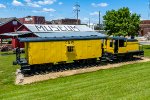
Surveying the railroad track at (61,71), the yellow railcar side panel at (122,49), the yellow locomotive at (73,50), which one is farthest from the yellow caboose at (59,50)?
the yellow railcar side panel at (122,49)

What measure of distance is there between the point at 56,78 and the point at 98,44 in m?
7.93

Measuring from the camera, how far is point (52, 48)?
24984 millimetres

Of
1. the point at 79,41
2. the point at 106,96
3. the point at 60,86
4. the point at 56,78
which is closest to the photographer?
the point at 106,96

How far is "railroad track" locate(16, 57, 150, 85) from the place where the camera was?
22.3 metres

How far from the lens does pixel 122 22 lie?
48.7m

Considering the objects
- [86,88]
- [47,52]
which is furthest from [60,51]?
[86,88]

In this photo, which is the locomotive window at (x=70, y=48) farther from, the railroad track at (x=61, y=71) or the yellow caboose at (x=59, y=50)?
the railroad track at (x=61, y=71)

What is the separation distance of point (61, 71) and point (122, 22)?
26368 mm

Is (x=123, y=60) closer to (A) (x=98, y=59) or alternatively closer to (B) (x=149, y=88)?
(A) (x=98, y=59)

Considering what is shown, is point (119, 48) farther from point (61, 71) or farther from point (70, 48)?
point (61, 71)

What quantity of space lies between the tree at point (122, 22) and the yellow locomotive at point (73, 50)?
16.0 m

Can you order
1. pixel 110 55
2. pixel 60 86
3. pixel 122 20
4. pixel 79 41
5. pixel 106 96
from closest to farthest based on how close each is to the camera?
pixel 106 96 < pixel 60 86 < pixel 79 41 < pixel 110 55 < pixel 122 20

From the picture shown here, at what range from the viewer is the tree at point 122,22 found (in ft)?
157

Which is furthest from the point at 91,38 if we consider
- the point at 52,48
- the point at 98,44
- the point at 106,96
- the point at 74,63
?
the point at 106,96
